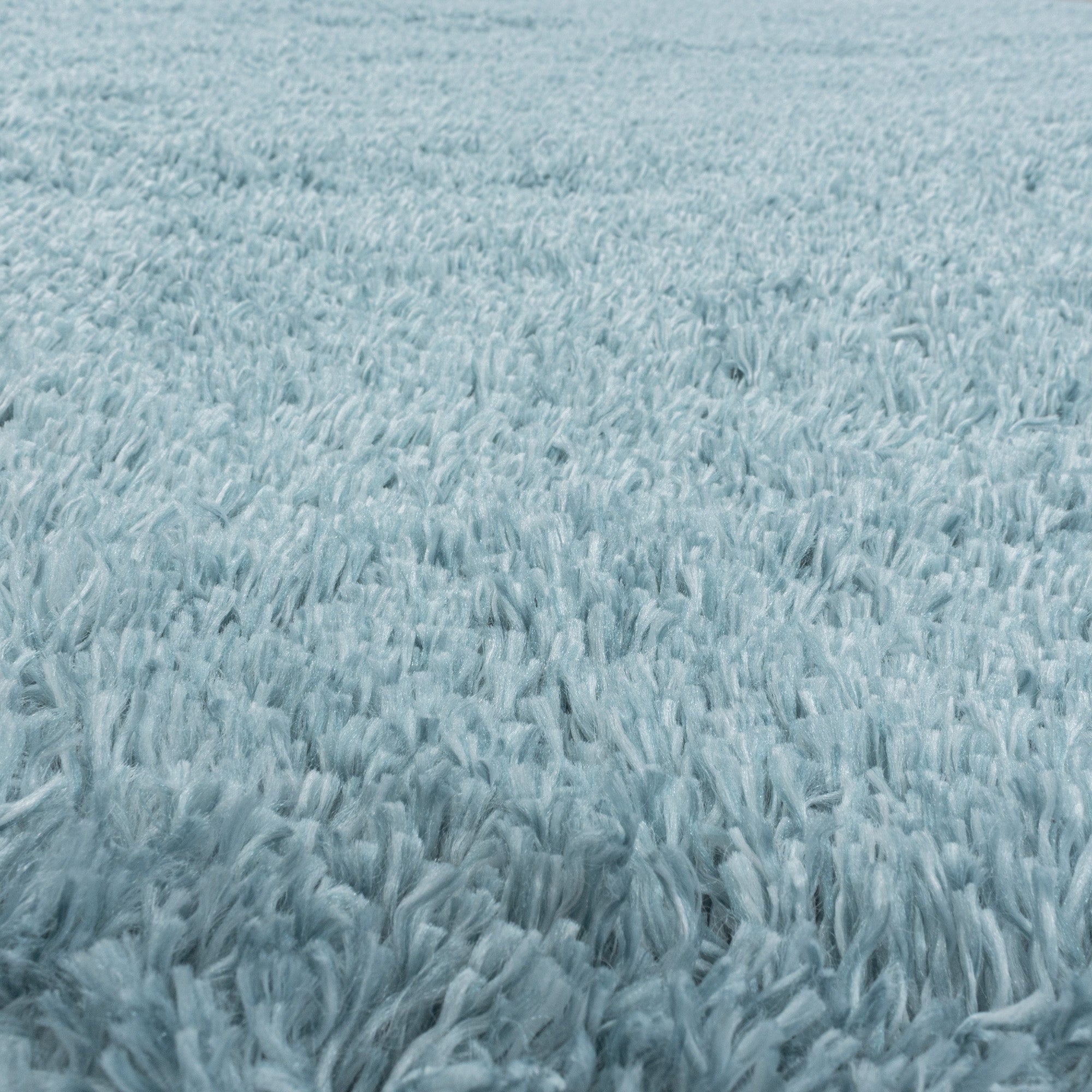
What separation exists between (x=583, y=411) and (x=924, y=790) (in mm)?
299

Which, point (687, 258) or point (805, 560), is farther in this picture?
point (687, 258)

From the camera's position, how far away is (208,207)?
2.64 ft

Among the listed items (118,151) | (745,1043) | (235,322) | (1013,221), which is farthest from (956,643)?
(118,151)

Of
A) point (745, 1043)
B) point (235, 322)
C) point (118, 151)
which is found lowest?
point (745, 1043)

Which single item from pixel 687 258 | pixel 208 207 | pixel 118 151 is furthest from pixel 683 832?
pixel 118 151

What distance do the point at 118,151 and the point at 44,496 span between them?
62 cm

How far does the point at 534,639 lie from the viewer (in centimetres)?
37

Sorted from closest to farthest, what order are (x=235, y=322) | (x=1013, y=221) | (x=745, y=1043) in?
(x=745, y=1043) → (x=235, y=322) → (x=1013, y=221)

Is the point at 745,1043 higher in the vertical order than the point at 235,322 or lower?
lower

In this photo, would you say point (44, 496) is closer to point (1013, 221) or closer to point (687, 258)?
point (687, 258)

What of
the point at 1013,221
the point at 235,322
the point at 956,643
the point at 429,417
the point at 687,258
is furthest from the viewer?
the point at 1013,221

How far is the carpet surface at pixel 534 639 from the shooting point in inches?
9.1

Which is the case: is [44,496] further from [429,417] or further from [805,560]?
[805,560]

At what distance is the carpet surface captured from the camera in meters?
0.23
